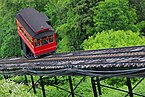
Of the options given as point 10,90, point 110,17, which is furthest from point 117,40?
point 10,90

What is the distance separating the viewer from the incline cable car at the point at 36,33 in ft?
Answer: 68.0

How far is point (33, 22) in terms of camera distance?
21.6 m

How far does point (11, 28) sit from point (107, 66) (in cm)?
3322

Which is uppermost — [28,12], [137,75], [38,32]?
[28,12]

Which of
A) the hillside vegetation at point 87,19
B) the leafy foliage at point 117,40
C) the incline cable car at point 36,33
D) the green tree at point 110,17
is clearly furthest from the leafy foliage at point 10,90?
the green tree at point 110,17

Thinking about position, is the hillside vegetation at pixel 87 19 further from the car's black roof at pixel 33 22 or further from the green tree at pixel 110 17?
the car's black roof at pixel 33 22

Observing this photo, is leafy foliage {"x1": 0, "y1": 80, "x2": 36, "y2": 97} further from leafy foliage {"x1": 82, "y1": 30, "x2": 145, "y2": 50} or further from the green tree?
the green tree

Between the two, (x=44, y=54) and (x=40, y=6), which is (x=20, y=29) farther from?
(x=40, y=6)

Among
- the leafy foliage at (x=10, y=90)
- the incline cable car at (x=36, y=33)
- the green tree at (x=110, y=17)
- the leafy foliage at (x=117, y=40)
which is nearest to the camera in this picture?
the leafy foliage at (x=10, y=90)

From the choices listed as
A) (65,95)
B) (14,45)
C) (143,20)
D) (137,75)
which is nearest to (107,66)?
(137,75)

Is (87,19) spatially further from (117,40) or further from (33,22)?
(33,22)

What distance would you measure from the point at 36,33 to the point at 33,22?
4.37ft

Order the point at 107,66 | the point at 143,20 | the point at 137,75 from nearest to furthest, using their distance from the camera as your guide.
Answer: the point at 137,75
the point at 107,66
the point at 143,20

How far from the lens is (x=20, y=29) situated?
23016mm
